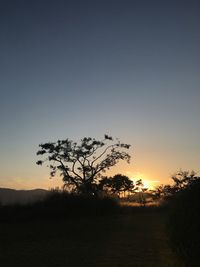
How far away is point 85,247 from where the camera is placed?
17188 mm

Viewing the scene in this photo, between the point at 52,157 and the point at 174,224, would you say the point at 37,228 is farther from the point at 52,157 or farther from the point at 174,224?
the point at 52,157

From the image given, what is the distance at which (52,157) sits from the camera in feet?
160

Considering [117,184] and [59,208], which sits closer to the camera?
[59,208]

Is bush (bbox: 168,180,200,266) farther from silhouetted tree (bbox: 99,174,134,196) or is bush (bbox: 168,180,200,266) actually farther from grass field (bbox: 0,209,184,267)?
silhouetted tree (bbox: 99,174,134,196)

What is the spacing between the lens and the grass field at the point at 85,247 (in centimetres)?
1370

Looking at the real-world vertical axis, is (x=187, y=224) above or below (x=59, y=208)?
below

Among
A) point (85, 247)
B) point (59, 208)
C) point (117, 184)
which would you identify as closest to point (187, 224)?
point (85, 247)

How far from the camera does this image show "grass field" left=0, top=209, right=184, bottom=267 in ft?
45.0

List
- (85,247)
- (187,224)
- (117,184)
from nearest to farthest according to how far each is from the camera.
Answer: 1. (187,224)
2. (85,247)
3. (117,184)

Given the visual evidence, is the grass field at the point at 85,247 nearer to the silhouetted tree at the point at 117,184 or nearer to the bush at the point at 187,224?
the bush at the point at 187,224

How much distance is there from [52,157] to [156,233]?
28.8 m

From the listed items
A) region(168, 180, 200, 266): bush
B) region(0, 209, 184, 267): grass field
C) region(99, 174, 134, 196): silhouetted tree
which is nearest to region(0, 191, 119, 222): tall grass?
region(0, 209, 184, 267): grass field

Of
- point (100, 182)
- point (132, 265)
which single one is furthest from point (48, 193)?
→ point (132, 265)

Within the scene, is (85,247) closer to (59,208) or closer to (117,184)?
(59,208)
